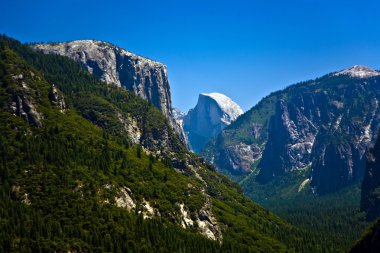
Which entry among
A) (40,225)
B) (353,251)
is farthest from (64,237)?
(353,251)

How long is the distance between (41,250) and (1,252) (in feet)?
45.9

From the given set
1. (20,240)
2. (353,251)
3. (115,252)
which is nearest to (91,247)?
(115,252)

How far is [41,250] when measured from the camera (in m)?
182

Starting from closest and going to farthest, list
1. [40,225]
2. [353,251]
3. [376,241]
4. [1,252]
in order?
[376,241] → [353,251] → [1,252] → [40,225]

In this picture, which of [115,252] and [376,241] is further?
[115,252]

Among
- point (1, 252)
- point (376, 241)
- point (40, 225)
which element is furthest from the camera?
point (40, 225)

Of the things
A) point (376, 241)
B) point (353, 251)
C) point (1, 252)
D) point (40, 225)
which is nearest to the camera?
point (376, 241)

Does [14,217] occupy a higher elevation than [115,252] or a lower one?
higher

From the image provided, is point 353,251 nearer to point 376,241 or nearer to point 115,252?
point 376,241

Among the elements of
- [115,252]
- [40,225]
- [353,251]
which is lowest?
[353,251]

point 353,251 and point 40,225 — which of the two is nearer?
point 353,251

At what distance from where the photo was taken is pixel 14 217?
644ft

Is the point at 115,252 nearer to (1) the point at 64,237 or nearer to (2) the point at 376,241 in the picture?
(1) the point at 64,237

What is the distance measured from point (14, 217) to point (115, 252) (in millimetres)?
39752
